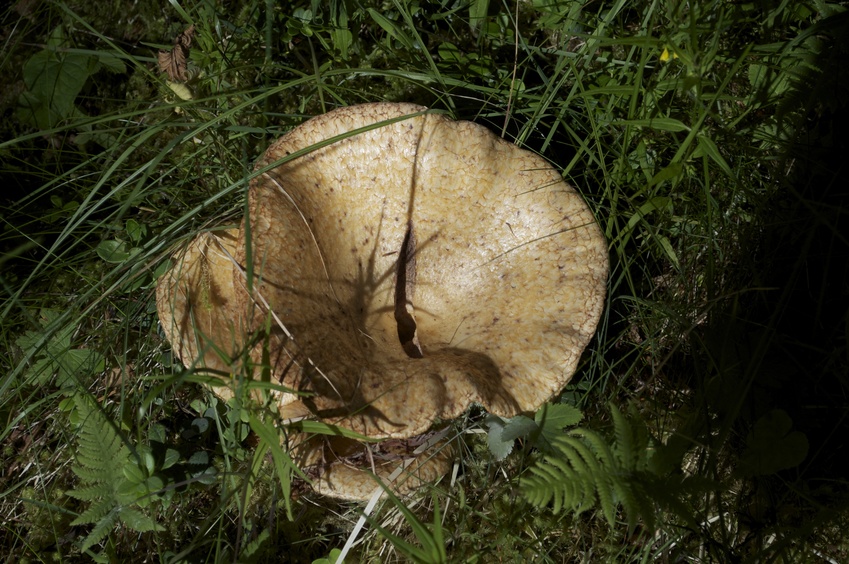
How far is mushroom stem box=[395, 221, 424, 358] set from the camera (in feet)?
9.47

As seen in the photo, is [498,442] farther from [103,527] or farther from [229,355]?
[103,527]

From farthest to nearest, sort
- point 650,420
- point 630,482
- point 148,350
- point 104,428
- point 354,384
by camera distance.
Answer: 1. point 148,350
2. point 650,420
3. point 104,428
4. point 354,384
5. point 630,482

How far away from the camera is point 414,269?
294cm

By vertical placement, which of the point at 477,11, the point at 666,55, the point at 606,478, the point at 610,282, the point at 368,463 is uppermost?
the point at 477,11

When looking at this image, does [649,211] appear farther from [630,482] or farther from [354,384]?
[354,384]

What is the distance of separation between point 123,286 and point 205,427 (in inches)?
33.3

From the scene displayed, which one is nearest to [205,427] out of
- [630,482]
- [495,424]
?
[495,424]

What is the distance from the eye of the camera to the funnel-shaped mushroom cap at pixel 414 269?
2254 mm

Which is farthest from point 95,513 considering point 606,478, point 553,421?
point 606,478

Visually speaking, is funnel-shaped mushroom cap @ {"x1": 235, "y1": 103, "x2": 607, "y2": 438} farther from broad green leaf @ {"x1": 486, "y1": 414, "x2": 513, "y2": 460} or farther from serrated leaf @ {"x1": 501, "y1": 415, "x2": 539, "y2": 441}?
broad green leaf @ {"x1": 486, "y1": 414, "x2": 513, "y2": 460}

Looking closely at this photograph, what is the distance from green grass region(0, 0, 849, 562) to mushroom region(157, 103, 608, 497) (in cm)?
28

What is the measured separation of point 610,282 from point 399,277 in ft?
3.66

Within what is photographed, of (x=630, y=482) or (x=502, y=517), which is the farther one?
(x=502, y=517)

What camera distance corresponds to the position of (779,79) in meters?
2.96
